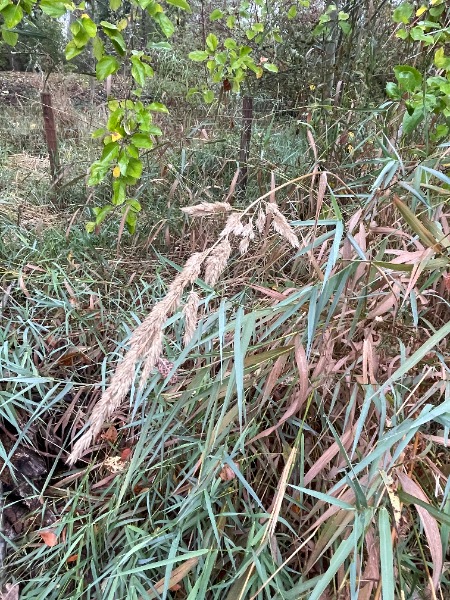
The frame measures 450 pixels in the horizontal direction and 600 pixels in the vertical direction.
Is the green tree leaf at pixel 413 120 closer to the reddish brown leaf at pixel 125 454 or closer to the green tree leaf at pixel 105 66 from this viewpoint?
the green tree leaf at pixel 105 66

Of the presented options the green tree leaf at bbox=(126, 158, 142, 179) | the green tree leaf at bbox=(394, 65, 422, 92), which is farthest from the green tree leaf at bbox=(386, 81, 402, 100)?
the green tree leaf at bbox=(126, 158, 142, 179)

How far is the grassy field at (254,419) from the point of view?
779mm

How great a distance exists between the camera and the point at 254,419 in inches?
40.8

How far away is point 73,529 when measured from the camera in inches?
44.6

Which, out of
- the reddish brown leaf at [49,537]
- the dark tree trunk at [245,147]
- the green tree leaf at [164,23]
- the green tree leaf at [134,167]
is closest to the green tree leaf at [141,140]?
the green tree leaf at [134,167]

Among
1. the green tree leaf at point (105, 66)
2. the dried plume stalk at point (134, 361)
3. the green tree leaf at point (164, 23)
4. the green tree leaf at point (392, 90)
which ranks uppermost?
the green tree leaf at point (164, 23)

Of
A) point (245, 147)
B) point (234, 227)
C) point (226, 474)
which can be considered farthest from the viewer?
point (245, 147)

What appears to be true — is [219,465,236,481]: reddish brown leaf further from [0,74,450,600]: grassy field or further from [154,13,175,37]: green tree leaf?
[154,13,175,37]: green tree leaf

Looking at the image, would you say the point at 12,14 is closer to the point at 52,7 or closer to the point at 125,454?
the point at 52,7

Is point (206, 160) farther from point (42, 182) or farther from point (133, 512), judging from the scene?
point (133, 512)

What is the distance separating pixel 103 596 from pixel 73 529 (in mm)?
248

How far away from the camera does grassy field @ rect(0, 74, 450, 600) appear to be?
2.56 ft

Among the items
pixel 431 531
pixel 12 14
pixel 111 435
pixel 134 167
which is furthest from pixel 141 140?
pixel 431 531

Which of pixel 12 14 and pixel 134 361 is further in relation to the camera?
pixel 12 14
